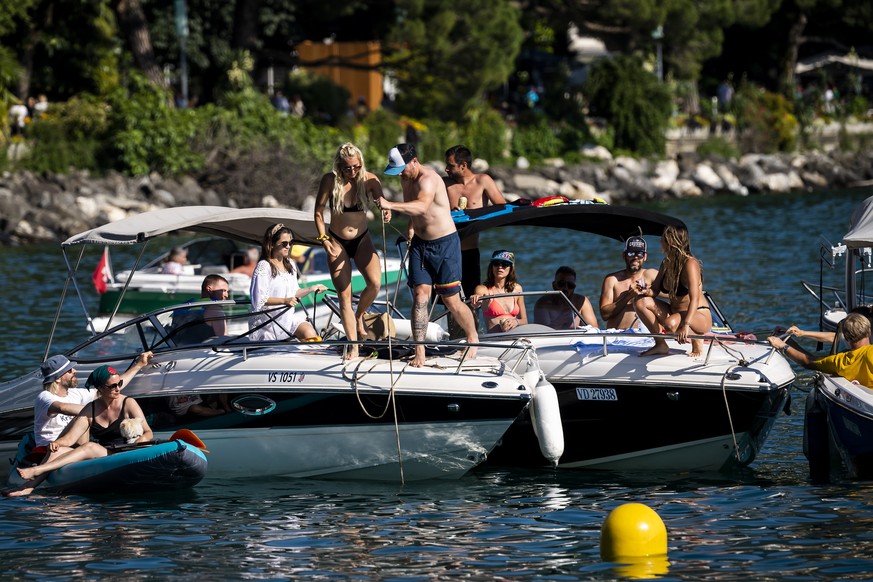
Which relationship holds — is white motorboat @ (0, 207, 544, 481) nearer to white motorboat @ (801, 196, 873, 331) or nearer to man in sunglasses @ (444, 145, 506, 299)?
man in sunglasses @ (444, 145, 506, 299)

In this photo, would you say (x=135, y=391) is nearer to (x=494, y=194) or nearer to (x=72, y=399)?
(x=72, y=399)

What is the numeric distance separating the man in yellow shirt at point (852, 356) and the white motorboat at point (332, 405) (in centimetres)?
216

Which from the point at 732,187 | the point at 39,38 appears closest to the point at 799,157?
the point at 732,187

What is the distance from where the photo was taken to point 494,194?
14109mm

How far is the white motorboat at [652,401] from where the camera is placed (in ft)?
36.7

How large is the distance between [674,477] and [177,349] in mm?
4381

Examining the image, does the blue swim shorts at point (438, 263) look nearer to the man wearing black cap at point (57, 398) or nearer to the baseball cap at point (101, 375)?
the man wearing black cap at point (57, 398)

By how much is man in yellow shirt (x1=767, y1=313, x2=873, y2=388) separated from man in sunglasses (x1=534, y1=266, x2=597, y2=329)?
218 centimetres

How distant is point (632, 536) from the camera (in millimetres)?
9070

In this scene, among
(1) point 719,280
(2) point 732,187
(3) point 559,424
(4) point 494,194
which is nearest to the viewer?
(3) point 559,424

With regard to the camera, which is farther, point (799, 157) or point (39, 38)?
point (799, 157)

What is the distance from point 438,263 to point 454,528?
2.39 meters

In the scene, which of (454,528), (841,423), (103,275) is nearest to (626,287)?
(841,423)

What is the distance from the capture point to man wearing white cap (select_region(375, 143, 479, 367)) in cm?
1141
